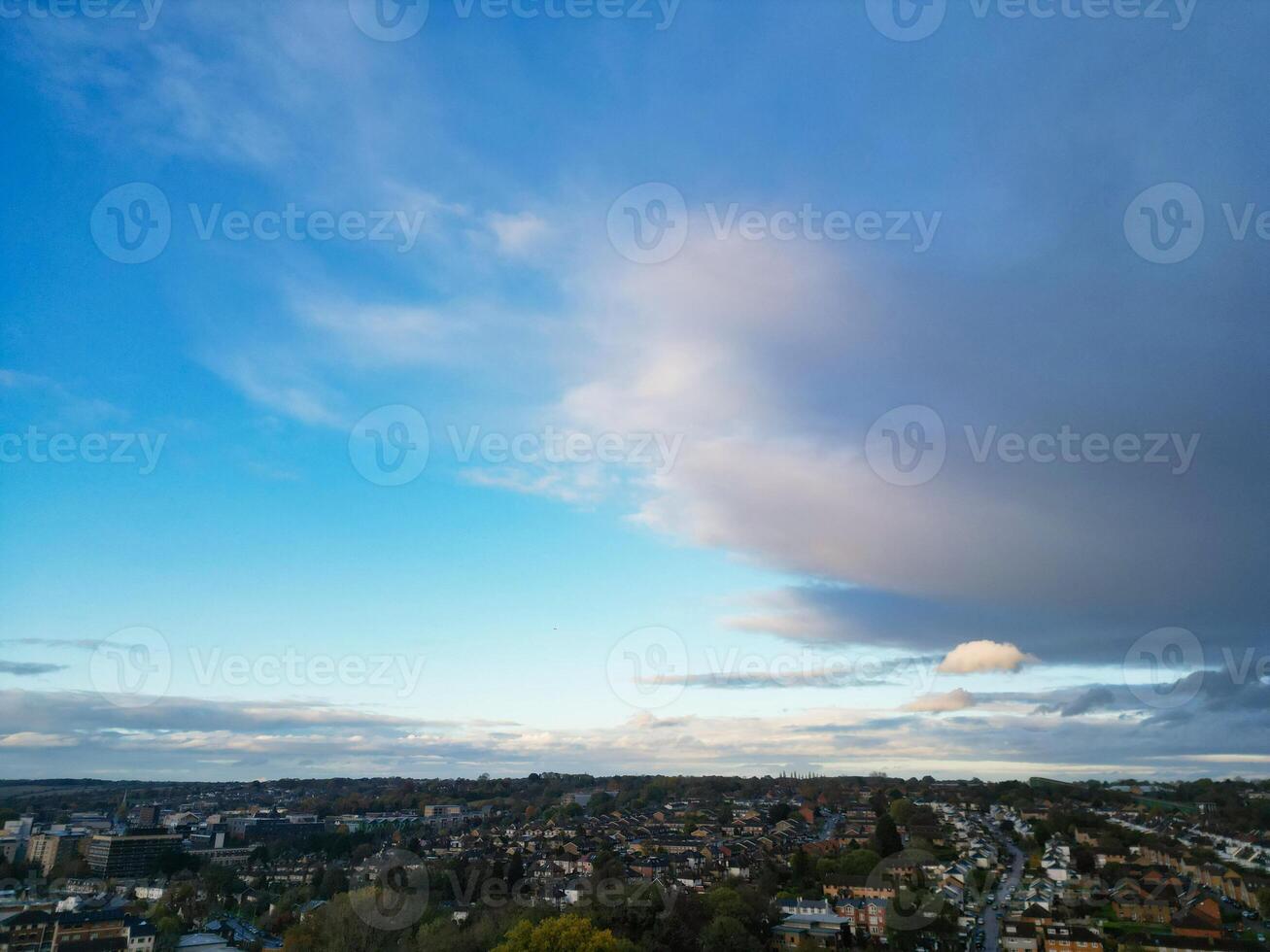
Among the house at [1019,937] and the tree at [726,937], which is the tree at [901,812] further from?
the tree at [726,937]

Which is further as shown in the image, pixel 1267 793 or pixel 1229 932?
pixel 1267 793

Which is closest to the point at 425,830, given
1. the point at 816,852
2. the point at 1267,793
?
the point at 816,852

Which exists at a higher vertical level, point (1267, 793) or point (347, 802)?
point (1267, 793)

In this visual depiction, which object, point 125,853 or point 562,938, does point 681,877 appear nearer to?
point 562,938

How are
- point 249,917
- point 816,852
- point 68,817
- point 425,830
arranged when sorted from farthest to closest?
point 68,817 < point 425,830 < point 816,852 < point 249,917

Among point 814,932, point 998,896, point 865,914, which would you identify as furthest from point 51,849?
point 998,896

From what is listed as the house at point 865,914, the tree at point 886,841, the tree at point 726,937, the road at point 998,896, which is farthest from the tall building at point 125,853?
the road at point 998,896

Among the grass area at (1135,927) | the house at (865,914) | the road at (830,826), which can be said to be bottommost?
the road at (830,826)

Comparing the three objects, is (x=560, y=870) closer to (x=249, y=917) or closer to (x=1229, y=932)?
(x=249, y=917)

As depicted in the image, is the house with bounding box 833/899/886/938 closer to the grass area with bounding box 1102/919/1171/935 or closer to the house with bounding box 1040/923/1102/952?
the house with bounding box 1040/923/1102/952
